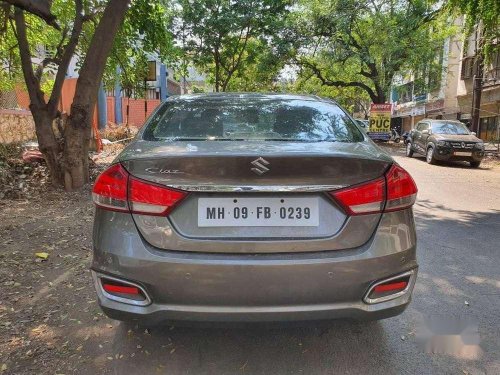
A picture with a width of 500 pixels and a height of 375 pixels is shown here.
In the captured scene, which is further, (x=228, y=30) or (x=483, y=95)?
(x=483, y=95)

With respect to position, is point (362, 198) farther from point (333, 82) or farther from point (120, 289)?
point (333, 82)

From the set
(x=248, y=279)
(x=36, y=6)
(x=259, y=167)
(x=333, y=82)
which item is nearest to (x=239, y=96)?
(x=259, y=167)

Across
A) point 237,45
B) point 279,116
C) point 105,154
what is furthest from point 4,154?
point 237,45

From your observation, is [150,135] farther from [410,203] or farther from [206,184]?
[410,203]

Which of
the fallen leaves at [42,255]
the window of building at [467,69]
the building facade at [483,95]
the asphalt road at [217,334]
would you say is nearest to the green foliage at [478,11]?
the asphalt road at [217,334]

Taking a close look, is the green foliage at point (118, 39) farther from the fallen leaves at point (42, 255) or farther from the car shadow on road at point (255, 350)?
the car shadow on road at point (255, 350)

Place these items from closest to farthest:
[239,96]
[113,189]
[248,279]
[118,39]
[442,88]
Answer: [248,279], [113,189], [239,96], [118,39], [442,88]

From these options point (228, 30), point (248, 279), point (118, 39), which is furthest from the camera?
point (228, 30)

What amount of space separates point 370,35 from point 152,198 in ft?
81.2

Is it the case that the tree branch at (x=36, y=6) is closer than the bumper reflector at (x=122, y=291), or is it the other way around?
the bumper reflector at (x=122, y=291)

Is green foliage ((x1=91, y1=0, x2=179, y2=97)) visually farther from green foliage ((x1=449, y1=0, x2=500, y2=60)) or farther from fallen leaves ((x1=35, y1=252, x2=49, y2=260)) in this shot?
green foliage ((x1=449, y1=0, x2=500, y2=60))

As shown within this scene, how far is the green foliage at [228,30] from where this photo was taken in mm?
20016

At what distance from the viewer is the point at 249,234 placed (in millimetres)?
2244

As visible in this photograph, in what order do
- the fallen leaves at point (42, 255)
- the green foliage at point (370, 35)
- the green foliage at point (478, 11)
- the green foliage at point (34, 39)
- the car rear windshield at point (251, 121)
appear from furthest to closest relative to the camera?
the green foliage at point (370, 35), the green foliage at point (34, 39), the green foliage at point (478, 11), the fallen leaves at point (42, 255), the car rear windshield at point (251, 121)
